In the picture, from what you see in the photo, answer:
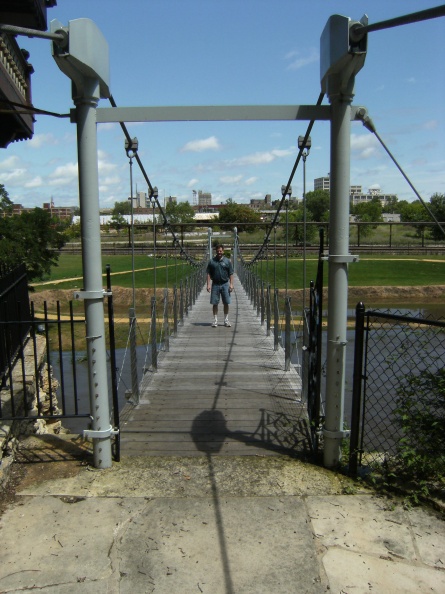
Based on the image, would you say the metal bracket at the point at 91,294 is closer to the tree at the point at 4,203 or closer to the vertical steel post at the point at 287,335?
the vertical steel post at the point at 287,335

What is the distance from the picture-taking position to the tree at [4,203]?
938 centimetres

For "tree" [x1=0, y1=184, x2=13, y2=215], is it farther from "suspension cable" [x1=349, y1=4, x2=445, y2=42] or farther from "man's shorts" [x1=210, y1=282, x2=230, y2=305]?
"suspension cable" [x1=349, y1=4, x2=445, y2=42]

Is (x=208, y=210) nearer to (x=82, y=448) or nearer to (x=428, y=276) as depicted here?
(x=428, y=276)

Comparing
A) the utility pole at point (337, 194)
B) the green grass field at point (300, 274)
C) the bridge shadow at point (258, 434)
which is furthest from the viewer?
the green grass field at point (300, 274)

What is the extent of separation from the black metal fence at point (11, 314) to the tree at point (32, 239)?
2979 mm

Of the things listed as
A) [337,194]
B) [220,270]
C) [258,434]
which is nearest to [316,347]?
[258,434]

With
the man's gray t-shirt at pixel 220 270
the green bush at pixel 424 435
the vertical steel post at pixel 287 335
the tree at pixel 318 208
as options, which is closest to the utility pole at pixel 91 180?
the green bush at pixel 424 435

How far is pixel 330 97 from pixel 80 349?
13.3 m

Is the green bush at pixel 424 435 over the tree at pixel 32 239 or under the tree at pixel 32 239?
under

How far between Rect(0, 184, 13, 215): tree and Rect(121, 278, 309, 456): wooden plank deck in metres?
4.79

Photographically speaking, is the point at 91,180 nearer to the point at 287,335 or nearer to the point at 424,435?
the point at 424,435

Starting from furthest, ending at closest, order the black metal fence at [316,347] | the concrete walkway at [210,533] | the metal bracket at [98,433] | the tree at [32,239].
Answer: the tree at [32,239] → the black metal fence at [316,347] → the metal bracket at [98,433] → the concrete walkway at [210,533]

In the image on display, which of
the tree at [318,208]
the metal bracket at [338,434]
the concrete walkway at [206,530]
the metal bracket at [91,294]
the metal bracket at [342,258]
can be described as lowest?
the concrete walkway at [206,530]

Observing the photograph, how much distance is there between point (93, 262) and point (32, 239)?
712 cm
